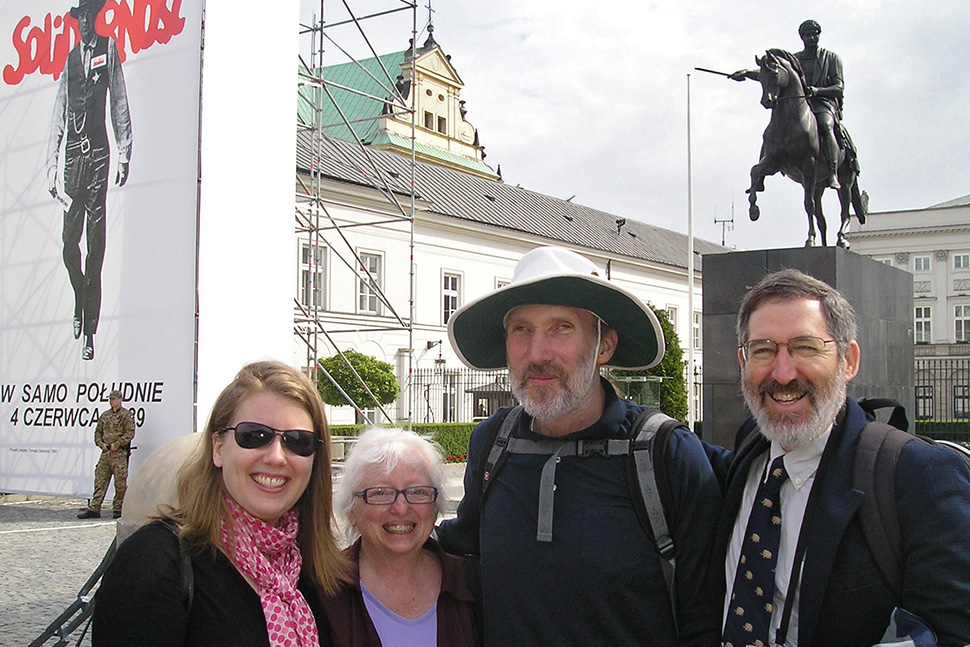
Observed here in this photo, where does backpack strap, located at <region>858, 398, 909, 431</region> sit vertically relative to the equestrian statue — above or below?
below

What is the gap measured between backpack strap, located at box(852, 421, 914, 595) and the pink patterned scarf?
1437 mm

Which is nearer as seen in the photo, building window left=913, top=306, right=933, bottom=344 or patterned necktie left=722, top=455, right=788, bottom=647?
patterned necktie left=722, top=455, right=788, bottom=647

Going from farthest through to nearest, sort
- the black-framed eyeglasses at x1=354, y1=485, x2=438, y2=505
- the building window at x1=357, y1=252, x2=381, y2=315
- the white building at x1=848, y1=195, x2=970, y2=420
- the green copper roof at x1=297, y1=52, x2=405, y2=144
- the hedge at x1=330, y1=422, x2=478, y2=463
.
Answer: the white building at x1=848, y1=195, x2=970, y2=420 → the green copper roof at x1=297, y1=52, x2=405, y2=144 → the building window at x1=357, y1=252, x2=381, y2=315 → the hedge at x1=330, y1=422, x2=478, y2=463 → the black-framed eyeglasses at x1=354, y1=485, x2=438, y2=505

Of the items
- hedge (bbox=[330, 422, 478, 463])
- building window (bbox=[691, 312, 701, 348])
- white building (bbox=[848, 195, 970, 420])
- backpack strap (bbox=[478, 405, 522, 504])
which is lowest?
hedge (bbox=[330, 422, 478, 463])

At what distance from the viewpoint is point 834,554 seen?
2.21 metres

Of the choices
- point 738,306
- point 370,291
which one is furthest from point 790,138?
point 370,291

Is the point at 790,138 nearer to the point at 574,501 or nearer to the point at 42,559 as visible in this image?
the point at 574,501

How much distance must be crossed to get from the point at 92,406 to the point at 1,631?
7.29 ft

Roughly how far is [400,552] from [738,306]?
8007mm

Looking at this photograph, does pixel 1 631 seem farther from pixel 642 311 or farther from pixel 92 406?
pixel 642 311

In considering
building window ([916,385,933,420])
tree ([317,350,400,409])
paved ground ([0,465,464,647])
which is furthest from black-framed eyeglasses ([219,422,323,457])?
building window ([916,385,933,420])

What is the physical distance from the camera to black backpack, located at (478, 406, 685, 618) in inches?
103

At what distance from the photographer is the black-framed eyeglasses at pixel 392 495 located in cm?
285

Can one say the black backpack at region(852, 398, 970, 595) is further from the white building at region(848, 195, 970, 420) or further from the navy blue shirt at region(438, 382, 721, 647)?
the white building at region(848, 195, 970, 420)
